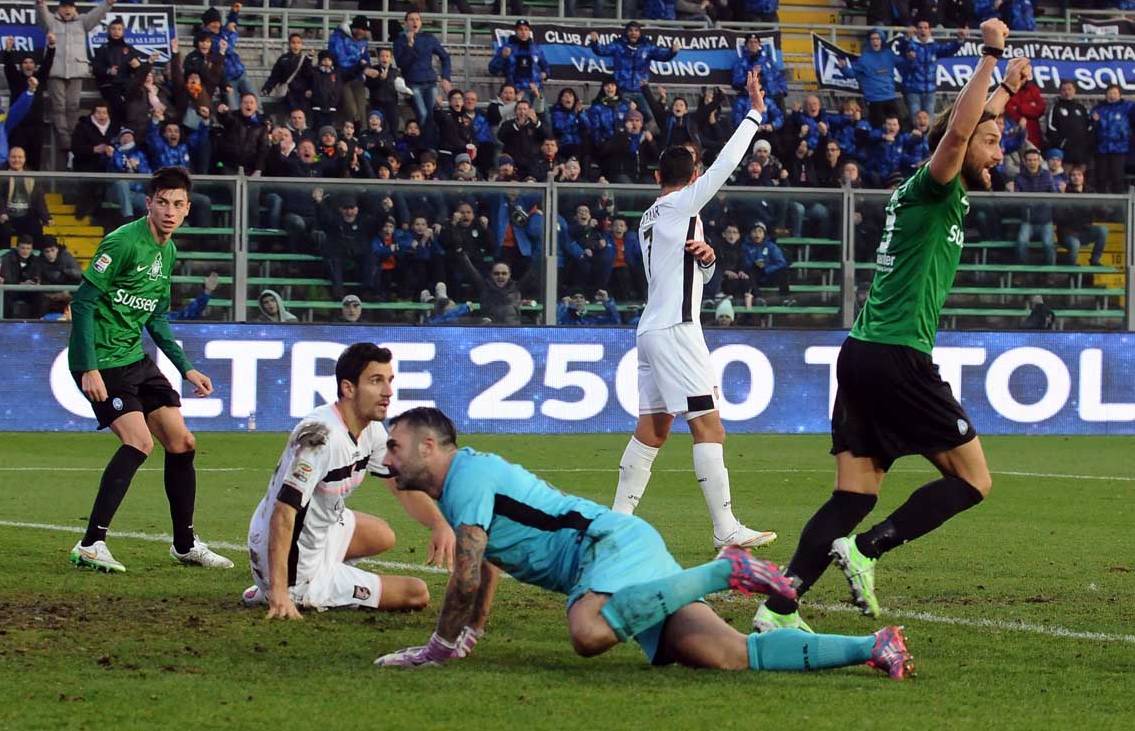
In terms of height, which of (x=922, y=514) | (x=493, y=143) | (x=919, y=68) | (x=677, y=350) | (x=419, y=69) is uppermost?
(x=919, y=68)

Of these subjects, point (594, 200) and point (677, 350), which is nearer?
point (677, 350)

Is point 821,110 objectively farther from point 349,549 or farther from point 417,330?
point 349,549

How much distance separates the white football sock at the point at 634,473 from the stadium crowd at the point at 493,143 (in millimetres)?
8782

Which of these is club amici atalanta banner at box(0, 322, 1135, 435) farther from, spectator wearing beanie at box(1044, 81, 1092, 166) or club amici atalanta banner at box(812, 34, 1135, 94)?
club amici atalanta banner at box(812, 34, 1135, 94)

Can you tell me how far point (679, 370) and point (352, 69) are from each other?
14.5m

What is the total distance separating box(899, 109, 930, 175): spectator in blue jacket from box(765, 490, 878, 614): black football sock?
57.9ft

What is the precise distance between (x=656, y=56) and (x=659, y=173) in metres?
16.4

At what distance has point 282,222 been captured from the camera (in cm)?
1811

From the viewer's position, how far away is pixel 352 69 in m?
23.2

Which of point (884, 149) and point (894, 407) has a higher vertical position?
point (884, 149)

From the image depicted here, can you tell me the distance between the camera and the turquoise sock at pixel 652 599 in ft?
19.2

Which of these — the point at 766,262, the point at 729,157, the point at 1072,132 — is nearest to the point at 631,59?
the point at 1072,132

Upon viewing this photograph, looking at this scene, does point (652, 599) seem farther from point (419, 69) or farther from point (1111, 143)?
point (1111, 143)

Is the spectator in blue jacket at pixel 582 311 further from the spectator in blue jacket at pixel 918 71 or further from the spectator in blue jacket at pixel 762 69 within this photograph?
the spectator in blue jacket at pixel 918 71
